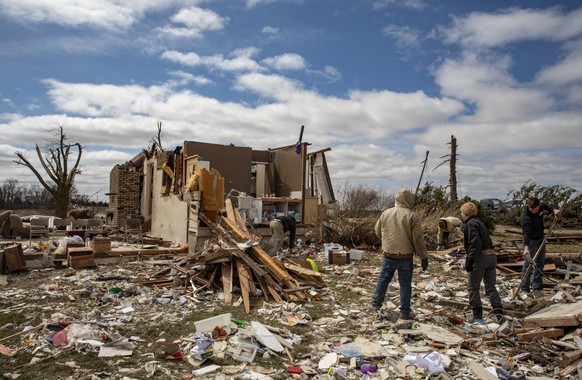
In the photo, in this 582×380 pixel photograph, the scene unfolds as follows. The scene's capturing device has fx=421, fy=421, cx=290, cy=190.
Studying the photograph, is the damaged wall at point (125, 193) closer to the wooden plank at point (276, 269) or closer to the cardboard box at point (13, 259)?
the cardboard box at point (13, 259)

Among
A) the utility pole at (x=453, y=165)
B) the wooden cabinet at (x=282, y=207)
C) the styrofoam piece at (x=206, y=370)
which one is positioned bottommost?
the styrofoam piece at (x=206, y=370)

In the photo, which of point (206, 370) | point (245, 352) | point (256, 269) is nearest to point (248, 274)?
point (256, 269)

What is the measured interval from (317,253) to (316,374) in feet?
27.8

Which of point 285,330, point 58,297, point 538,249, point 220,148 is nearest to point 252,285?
point 285,330

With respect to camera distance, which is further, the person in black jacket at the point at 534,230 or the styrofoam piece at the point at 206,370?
the person in black jacket at the point at 534,230

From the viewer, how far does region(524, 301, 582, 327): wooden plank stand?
4.86m

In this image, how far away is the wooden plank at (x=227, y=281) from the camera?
7.05 m

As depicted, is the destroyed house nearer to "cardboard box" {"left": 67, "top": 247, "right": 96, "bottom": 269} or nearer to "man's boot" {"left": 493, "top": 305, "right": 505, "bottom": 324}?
"cardboard box" {"left": 67, "top": 247, "right": 96, "bottom": 269}

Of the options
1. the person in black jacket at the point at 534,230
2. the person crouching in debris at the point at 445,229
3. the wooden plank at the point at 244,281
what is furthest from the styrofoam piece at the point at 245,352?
the person crouching in debris at the point at 445,229

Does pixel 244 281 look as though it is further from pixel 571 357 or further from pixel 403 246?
pixel 571 357

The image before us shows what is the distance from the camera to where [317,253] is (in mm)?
12695

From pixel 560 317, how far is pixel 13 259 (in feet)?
33.5

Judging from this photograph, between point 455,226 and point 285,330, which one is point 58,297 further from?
point 455,226

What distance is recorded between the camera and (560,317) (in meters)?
4.97
